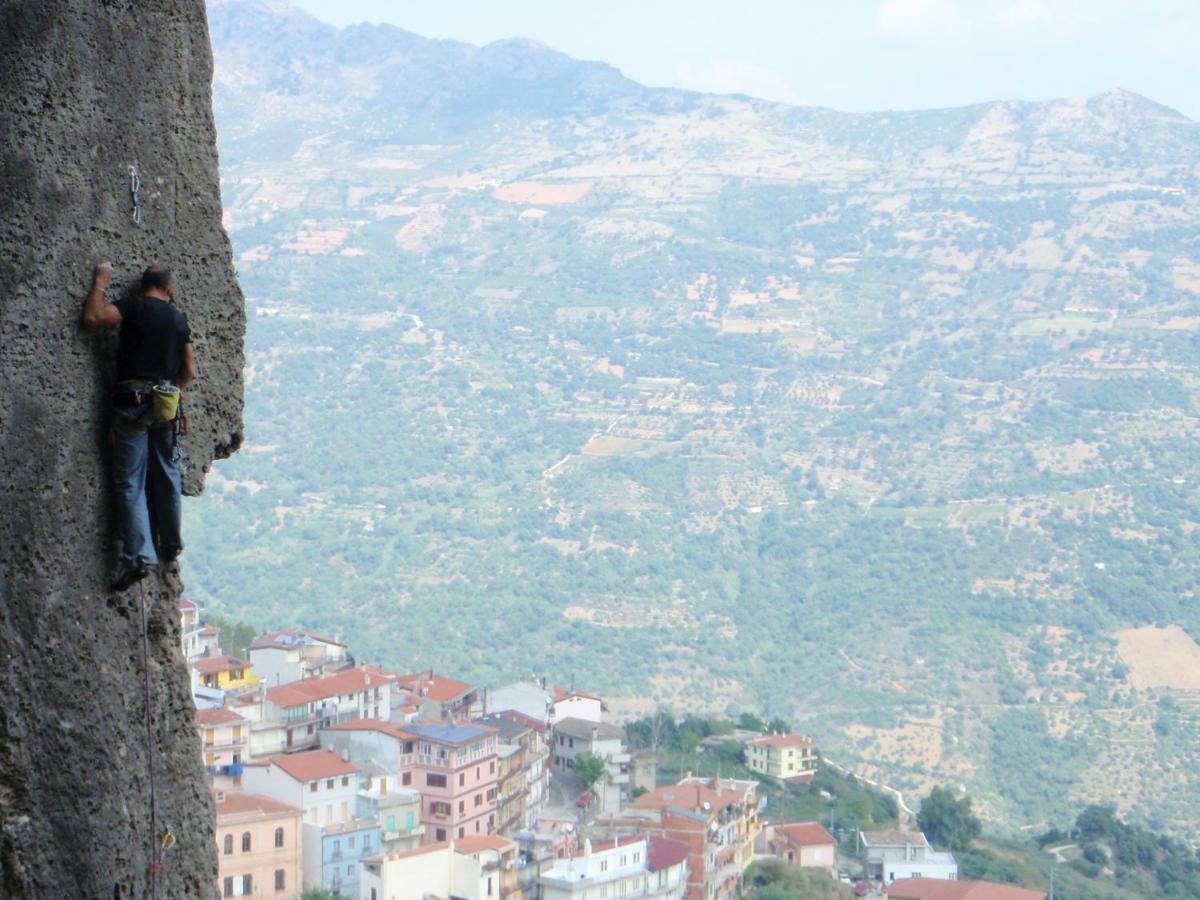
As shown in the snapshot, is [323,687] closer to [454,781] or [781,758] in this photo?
[454,781]

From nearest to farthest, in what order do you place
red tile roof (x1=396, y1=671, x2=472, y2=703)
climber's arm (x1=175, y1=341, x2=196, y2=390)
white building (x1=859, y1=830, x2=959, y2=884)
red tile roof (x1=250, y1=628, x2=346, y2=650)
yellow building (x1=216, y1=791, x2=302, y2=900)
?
climber's arm (x1=175, y1=341, x2=196, y2=390)
yellow building (x1=216, y1=791, x2=302, y2=900)
white building (x1=859, y1=830, x2=959, y2=884)
red tile roof (x1=250, y1=628, x2=346, y2=650)
red tile roof (x1=396, y1=671, x2=472, y2=703)

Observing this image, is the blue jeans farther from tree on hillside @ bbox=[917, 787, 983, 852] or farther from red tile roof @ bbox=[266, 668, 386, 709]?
tree on hillside @ bbox=[917, 787, 983, 852]

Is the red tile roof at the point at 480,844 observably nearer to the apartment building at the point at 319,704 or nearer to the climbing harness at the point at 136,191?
the apartment building at the point at 319,704

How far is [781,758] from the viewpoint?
190 ft

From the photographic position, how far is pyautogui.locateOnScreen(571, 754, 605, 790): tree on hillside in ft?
157

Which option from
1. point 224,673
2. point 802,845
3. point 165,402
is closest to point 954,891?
point 802,845

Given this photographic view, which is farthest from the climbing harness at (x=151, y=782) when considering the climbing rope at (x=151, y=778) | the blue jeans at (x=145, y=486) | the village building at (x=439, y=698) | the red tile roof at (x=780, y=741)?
the red tile roof at (x=780, y=741)

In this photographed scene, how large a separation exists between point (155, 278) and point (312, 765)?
108ft

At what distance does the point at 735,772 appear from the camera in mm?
56000

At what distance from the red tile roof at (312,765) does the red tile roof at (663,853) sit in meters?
6.19

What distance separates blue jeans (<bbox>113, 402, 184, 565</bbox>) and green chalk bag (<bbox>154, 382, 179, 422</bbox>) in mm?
19

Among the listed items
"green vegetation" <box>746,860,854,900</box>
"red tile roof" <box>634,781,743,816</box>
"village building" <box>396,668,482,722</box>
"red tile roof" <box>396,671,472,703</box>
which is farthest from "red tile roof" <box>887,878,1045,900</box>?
"red tile roof" <box>396,671,472,703</box>

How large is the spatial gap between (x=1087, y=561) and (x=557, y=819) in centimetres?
8193

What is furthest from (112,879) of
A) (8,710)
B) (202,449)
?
(202,449)
